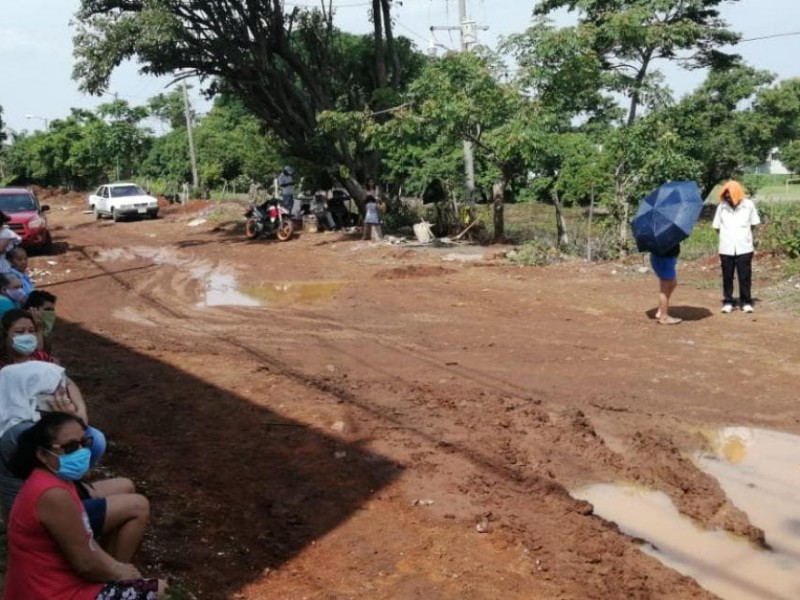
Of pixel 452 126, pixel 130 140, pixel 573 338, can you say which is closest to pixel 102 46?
pixel 452 126

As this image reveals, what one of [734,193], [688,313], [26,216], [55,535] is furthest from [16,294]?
[26,216]

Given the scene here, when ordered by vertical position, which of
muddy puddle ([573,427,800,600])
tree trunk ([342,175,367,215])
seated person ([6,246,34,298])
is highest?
tree trunk ([342,175,367,215])

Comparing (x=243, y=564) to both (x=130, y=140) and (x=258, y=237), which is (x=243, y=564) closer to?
(x=258, y=237)

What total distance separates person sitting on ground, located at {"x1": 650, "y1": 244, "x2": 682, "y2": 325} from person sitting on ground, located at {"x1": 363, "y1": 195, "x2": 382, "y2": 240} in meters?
11.8

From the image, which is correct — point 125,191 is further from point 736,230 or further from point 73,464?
point 73,464

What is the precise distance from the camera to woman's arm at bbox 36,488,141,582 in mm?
3117

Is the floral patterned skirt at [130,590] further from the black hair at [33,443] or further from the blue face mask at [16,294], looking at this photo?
the blue face mask at [16,294]

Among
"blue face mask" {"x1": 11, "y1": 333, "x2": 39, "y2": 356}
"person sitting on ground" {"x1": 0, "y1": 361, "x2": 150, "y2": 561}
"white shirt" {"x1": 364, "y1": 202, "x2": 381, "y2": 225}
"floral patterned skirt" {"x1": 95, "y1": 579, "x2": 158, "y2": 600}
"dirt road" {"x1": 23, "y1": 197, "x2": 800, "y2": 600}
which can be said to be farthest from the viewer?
"white shirt" {"x1": 364, "y1": 202, "x2": 381, "y2": 225}

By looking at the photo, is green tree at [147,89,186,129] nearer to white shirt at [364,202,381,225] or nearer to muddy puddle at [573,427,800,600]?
white shirt at [364,202,381,225]

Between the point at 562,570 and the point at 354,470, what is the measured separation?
1893mm

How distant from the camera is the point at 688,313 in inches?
427

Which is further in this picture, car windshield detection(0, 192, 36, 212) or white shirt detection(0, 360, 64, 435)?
car windshield detection(0, 192, 36, 212)

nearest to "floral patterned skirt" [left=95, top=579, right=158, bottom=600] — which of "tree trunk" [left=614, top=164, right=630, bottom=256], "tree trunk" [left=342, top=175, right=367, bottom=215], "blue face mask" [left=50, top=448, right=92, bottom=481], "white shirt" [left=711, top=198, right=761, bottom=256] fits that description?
"blue face mask" [left=50, top=448, right=92, bottom=481]

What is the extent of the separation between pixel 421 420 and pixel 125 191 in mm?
31009
